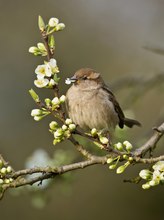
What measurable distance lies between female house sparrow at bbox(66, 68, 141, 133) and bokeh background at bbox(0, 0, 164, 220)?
2.96 meters

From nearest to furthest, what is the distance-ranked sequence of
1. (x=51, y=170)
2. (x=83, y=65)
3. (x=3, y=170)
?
(x=3, y=170)
(x=51, y=170)
(x=83, y=65)

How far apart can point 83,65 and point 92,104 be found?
8380 millimetres

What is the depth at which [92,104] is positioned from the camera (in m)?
6.97

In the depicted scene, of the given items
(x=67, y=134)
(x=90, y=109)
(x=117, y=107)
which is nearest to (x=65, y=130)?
(x=67, y=134)

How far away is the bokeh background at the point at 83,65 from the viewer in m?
12.3

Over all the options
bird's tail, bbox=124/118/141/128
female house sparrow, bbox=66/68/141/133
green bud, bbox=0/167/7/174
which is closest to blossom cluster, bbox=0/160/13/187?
green bud, bbox=0/167/7/174

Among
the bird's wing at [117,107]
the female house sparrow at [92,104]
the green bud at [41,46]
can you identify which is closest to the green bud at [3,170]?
the green bud at [41,46]

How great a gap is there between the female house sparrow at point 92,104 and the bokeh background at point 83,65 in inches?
116

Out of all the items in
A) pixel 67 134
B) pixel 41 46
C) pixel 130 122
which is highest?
pixel 41 46

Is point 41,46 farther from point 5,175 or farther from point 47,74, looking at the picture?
point 5,175

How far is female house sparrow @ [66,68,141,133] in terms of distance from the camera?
6.85m

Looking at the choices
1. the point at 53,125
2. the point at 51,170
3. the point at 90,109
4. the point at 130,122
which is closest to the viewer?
the point at 53,125

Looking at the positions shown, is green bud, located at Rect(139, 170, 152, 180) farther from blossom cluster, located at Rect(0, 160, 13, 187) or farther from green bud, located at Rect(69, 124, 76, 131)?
blossom cluster, located at Rect(0, 160, 13, 187)

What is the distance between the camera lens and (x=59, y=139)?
14.9 feet
